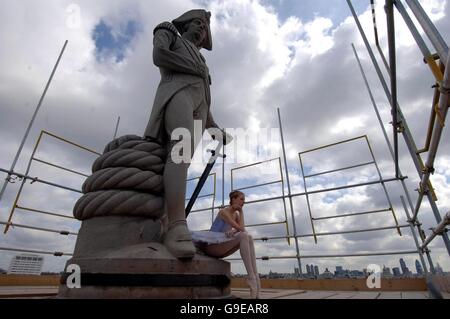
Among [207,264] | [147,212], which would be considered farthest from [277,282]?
[147,212]

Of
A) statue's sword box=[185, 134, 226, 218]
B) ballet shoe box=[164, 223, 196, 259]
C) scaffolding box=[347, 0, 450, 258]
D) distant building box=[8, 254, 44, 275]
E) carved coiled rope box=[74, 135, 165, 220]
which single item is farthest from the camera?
distant building box=[8, 254, 44, 275]

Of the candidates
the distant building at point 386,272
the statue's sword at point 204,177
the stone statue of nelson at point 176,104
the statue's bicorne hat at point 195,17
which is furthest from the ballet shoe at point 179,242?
the distant building at point 386,272

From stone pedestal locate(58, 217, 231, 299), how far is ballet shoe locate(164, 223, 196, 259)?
3cm

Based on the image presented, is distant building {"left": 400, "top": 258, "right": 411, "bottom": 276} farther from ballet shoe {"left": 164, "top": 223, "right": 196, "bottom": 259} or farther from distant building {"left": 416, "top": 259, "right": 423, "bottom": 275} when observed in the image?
ballet shoe {"left": 164, "top": 223, "right": 196, "bottom": 259}

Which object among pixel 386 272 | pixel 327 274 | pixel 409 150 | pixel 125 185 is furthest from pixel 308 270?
pixel 125 185

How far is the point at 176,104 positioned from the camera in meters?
1.77

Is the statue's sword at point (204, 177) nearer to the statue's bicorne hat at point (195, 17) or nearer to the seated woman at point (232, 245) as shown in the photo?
the seated woman at point (232, 245)

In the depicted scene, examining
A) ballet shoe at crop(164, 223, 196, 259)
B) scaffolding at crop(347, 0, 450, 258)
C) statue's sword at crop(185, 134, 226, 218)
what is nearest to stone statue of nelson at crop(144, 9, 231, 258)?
ballet shoe at crop(164, 223, 196, 259)

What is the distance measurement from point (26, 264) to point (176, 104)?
3242 mm

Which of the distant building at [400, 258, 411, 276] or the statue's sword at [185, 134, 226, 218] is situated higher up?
the statue's sword at [185, 134, 226, 218]

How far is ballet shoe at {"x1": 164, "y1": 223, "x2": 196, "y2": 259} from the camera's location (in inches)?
54.2

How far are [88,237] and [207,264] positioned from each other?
0.69 meters
